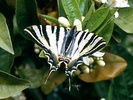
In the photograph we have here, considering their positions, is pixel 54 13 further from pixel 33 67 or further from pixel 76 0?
pixel 33 67

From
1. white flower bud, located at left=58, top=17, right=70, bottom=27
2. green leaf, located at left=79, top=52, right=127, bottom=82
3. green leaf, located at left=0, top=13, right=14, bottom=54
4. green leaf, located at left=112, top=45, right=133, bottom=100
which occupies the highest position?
green leaf, located at left=0, top=13, right=14, bottom=54

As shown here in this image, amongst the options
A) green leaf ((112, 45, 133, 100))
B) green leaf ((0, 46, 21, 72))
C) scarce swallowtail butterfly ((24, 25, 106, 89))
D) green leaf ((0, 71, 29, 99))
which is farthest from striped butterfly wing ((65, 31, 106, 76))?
green leaf ((112, 45, 133, 100))

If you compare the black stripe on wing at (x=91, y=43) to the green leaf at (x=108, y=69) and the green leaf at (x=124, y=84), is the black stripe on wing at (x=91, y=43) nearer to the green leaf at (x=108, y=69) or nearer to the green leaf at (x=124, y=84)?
the green leaf at (x=108, y=69)

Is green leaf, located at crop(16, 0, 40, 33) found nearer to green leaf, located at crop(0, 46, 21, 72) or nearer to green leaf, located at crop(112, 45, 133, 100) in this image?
green leaf, located at crop(0, 46, 21, 72)

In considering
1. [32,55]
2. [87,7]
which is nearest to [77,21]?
[87,7]

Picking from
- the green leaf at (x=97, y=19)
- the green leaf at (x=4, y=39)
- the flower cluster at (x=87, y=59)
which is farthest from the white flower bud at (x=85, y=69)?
the green leaf at (x=4, y=39)

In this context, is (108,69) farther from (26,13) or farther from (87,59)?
(26,13)

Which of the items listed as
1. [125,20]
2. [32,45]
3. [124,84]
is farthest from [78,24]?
[124,84]
